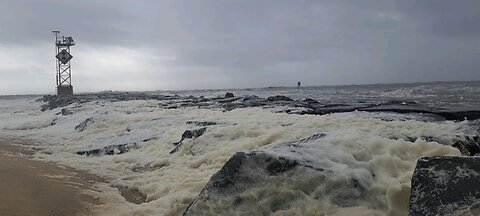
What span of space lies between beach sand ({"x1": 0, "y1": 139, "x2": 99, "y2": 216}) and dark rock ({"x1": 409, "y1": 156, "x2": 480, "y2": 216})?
3502mm

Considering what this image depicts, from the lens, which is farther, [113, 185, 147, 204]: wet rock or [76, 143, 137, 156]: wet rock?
[76, 143, 137, 156]: wet rock

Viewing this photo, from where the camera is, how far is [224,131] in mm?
7836

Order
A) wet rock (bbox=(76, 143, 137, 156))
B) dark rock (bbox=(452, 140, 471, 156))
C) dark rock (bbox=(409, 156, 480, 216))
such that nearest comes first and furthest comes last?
1. dark rock (bbox=(409, 156, 480, 216))
2. dark rock (bbox=(452, 140, 471, 156))
3. wet rock (bbox=(76, 143, 137, 156))

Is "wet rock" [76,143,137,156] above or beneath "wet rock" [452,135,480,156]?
beneath

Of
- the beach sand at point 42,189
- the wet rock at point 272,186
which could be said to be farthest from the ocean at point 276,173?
the beach sand at point 42,189

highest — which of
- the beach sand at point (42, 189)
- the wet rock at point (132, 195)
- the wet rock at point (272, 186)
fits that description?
the wet rock at point (272, 186)

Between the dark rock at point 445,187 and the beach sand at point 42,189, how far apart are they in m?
3.50

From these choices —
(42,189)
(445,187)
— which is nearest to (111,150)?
(42,189)

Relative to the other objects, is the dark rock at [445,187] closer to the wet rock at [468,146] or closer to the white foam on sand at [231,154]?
the white foam on sand at [231,154]

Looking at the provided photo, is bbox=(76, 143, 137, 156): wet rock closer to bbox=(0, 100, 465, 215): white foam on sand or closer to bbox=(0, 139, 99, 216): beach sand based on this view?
bbox=(0, 100, 465, 215): white foam on sand

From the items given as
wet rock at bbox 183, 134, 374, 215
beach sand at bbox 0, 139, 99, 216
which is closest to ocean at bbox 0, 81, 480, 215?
wet rock at bbox 183, 134, 374, 215

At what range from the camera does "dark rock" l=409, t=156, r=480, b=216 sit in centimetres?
321

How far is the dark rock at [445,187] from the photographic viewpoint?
3.21 metres

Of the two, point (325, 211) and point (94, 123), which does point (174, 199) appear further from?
point (94, 123)
